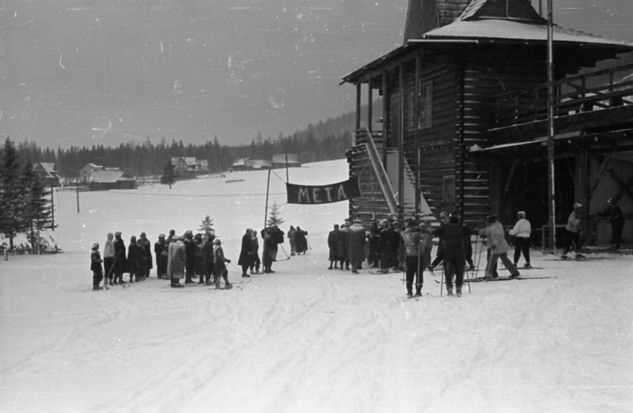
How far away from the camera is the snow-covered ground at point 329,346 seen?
673 centimetres

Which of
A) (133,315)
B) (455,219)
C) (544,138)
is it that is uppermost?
(544,138)

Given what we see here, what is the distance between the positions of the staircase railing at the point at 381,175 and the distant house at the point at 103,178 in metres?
61.0

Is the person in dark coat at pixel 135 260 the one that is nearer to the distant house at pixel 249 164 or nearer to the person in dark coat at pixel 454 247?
the person in dark coat at pixel 454 247

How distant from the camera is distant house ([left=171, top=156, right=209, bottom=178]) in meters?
106

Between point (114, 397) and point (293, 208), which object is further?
point (293, 208)

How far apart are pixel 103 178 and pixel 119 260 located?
70073mm

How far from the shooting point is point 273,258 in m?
22.1

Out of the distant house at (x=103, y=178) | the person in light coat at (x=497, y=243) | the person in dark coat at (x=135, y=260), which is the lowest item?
the person in dark coat at (x=135, y=260)

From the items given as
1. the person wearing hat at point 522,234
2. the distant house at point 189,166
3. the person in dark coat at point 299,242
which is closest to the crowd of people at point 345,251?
the person wearing hat at point 522,234

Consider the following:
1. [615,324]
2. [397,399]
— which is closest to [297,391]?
[397,399]

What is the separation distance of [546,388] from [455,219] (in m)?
6.25

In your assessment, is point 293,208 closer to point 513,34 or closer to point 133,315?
point 513,34

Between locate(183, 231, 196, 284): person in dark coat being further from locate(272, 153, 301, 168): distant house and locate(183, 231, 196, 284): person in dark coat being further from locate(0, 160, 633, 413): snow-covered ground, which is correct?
locate(272, 153, 301, 168): distant house

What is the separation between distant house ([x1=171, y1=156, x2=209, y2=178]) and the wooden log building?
8061 cm
